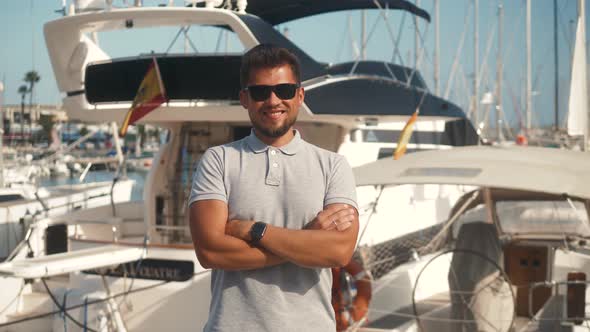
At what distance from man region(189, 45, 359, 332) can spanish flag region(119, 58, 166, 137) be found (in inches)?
229

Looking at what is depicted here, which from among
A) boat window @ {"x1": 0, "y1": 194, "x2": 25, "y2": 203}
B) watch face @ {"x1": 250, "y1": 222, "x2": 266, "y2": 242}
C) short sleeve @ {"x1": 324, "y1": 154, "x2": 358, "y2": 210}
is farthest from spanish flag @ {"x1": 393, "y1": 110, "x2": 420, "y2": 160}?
boat window @ {"x1": 0, "y1": 194, "x2": 25, "y2": 203}

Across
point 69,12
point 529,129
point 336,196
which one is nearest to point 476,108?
point 529,129

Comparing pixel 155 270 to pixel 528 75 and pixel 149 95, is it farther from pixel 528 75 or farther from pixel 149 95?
pixel 528 75

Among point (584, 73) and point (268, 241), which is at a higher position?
point (268, 241)

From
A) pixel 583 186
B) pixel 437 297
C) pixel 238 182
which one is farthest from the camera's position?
pixel 437 297

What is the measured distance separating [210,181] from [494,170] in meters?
4.50

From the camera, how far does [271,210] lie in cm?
253

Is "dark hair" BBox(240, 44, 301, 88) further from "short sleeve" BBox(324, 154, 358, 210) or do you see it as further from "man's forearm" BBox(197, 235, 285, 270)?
"man's forearm" BBox(197, 235, 285, 270)

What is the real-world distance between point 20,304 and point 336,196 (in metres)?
8.38

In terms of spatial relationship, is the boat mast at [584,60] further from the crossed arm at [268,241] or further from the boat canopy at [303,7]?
the crossed arm at [268,241]

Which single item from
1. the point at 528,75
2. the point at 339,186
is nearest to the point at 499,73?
the point at 528,75

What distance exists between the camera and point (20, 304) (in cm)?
985

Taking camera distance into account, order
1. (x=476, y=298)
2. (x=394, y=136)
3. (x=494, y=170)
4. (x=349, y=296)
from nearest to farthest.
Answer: (x=494, y=170) < (x=349, y=296) < (x=476, y=298) < (x=394, y=136)

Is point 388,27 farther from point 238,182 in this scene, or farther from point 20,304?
point 238,182
